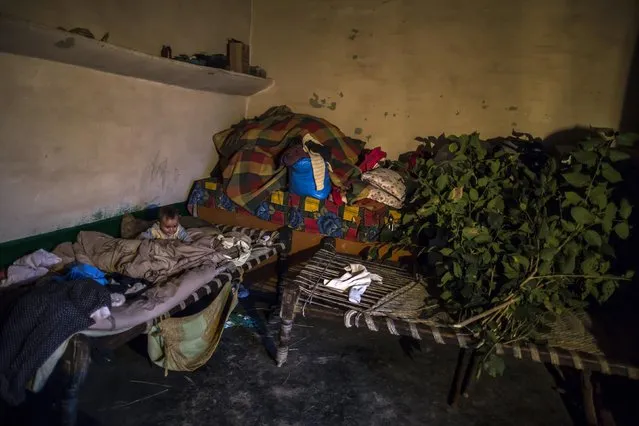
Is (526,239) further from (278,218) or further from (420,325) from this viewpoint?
(278,218)

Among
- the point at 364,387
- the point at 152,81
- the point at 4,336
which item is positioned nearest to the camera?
the point at 4,336

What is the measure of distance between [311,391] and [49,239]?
202 centimetres

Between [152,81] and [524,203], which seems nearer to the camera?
[524,203]

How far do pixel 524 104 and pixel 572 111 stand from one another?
1.34 ft

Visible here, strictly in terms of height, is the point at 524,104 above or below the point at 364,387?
above

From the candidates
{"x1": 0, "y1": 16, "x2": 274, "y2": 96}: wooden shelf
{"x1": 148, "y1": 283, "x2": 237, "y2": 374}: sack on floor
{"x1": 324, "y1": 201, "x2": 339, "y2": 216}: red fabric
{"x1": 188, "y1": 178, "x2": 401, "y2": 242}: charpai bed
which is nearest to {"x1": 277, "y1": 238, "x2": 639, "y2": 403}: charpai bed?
{"x1": 148, "y1": 283, "x2": 237, "y2": 374}: sack on floor

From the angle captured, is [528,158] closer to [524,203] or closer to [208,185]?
[524,203]

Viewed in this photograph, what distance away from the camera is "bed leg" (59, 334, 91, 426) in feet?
5.86

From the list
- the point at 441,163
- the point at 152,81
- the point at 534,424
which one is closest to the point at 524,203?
the point at 441,163

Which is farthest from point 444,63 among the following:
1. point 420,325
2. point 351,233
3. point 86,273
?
point 86,273

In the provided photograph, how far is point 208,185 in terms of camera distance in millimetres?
4023

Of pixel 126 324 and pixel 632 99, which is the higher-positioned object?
pixel 632 99

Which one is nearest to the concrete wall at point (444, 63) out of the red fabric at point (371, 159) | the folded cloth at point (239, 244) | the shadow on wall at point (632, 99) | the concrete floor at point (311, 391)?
the shadow on wall at point (632, 99)

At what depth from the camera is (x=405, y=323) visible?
91.2 inches
